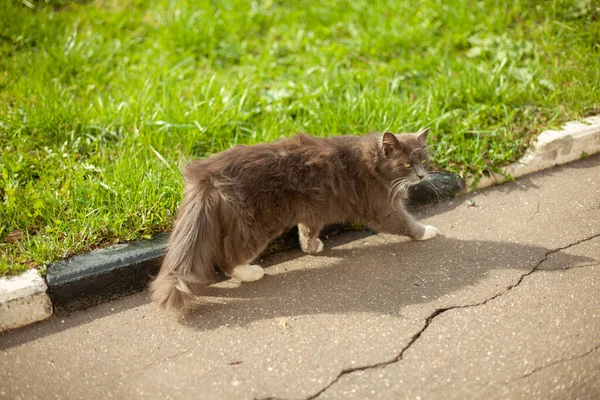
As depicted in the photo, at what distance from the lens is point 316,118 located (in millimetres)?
5117

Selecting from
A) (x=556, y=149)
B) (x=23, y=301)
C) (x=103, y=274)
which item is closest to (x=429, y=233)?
(x=556, y=149)

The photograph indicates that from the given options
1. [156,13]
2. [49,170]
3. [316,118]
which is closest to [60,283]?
[49,170]

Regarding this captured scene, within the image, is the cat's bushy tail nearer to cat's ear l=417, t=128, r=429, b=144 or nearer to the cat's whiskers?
the cat's whiskers

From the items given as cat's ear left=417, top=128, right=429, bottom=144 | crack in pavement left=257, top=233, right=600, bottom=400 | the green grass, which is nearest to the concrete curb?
the green grass

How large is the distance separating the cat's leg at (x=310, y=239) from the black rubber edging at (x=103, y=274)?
0.99m

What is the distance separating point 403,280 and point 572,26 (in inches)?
161

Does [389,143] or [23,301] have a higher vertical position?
[389,143]

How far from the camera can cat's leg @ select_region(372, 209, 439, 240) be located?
13.6 feet

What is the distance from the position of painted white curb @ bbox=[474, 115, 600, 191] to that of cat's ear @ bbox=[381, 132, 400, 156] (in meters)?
1.19

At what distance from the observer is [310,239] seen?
4133mm

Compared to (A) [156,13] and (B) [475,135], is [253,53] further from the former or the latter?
(B) [475,135]

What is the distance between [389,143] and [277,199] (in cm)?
94

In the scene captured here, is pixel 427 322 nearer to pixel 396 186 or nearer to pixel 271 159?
pixel 396 186

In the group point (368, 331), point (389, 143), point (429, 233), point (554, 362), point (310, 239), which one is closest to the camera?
point (554, 362)
